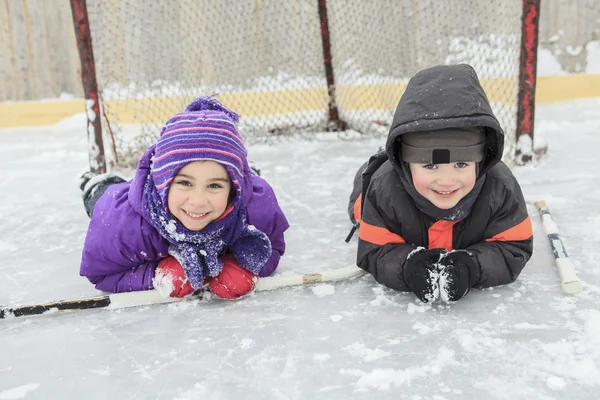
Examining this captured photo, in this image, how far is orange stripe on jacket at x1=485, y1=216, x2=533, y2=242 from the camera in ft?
5.48

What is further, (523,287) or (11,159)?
(11,159)

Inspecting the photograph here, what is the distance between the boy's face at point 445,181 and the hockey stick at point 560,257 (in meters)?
0.38

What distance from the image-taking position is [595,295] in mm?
1600

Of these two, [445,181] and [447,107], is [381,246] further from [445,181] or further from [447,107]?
[447,107]

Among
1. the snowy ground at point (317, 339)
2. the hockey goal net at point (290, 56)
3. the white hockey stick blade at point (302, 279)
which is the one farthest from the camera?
the hockey goal net at point (290, 56)

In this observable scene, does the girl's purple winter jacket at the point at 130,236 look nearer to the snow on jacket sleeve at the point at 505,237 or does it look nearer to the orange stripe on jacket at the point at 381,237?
the orange stripe on jacket at the point at 381,237

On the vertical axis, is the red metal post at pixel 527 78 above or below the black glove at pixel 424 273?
above

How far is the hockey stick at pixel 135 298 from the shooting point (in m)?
1.66

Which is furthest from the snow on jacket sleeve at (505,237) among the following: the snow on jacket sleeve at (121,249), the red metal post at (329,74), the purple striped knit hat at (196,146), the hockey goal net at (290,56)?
the red metal post at (329,74)

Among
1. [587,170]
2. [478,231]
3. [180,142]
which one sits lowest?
[587,170]

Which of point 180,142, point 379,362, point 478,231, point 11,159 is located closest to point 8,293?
point 180,142

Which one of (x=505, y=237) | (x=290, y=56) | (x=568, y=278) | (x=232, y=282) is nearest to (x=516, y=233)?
(x=505, y=237)

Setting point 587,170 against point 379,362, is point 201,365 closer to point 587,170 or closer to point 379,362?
point 379,362

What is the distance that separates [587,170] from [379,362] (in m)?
2.13
